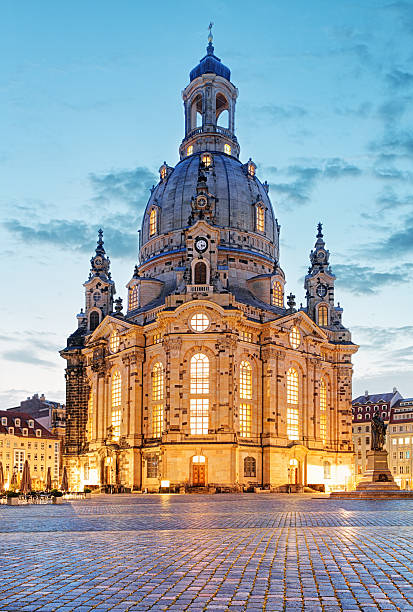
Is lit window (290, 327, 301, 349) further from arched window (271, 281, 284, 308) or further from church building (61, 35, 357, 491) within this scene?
arched window (271, 281, 284, 308)

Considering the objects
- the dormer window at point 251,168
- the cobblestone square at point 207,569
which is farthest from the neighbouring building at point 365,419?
the cobblestone square at point 207,569

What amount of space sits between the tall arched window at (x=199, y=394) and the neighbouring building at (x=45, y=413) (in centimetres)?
5643

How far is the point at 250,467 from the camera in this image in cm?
8081

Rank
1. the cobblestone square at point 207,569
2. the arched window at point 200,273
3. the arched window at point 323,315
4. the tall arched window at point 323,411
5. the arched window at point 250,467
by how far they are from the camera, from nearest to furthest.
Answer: the cobblestone square at point 207,569
the arched window at point 250,467
the arched window at point 200,273
the tall arched window at point 323,411
the arched window at point 323,315

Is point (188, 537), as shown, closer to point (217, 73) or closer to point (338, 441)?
point (338, 441)

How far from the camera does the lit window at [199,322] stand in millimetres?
79625

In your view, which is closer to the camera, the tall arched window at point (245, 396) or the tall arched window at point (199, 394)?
the tall arched window at point (199, 394)

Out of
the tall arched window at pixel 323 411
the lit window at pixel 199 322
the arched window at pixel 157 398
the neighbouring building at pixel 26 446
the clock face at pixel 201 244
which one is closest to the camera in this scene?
the lit window at pixel 199 322

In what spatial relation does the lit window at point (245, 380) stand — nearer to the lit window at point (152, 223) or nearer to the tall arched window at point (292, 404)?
the tall arched window at point (292, 404)

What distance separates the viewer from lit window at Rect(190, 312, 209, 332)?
79.6 meters

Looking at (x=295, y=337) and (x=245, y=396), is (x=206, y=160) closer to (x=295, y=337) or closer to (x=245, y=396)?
(x=295, y=337)

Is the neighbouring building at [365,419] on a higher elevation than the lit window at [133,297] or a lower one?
lower

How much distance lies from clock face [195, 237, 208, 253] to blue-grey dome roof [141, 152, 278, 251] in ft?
33.0

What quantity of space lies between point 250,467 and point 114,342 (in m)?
24.2
